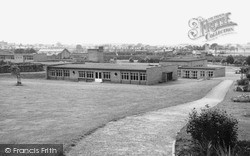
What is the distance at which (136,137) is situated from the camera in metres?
18.5

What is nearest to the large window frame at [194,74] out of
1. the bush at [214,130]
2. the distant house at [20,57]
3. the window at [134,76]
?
the window at [134,76]

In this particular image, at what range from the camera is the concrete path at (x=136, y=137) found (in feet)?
52.1

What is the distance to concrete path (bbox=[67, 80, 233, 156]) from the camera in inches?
625

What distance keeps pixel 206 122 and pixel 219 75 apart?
61198 millimetres

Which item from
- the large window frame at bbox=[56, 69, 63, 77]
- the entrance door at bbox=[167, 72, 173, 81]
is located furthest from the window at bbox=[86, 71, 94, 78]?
the entrance door at bbox=[167, 72, 173, 81]

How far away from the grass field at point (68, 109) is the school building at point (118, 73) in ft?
40.5

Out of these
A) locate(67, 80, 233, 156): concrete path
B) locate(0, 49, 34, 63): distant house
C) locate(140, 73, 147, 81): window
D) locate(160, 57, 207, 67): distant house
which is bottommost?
locate(67, 80, 233, 156): concrete path

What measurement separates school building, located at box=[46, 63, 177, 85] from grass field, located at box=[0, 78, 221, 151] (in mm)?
12337

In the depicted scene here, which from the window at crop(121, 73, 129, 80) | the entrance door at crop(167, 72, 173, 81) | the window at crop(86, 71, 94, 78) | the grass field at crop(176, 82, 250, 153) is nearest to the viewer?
the grass field at crop(176, 82, 250, 153)

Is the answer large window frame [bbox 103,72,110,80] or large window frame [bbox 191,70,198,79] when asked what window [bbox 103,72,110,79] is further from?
large window frame [bbox 191,70,198,79]

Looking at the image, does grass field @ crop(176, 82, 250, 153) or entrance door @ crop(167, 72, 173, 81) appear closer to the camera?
grass field @ crop(176, 82, 250, 153)

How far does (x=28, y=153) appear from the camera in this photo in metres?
15.6

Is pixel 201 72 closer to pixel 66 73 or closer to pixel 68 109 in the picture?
pixel 66 73

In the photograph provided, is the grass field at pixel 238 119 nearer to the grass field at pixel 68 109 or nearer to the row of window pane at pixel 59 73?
the grass field at pixel 68 109
